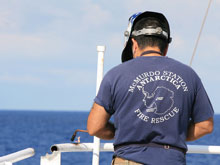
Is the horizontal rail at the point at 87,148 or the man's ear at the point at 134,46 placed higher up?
the man's ear at the point at 134,46

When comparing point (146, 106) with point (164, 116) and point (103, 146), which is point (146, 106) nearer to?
point (164, 116)

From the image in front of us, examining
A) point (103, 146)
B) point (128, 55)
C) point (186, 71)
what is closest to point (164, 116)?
point (186, 71)

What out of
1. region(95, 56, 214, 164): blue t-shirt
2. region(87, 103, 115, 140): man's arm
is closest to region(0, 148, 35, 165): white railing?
region(87, 103, 115, 140): man's arm

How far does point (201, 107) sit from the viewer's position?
2547 mm

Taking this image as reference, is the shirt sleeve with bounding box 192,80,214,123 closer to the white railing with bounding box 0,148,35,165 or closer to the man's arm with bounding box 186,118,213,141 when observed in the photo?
the man's arm with bounding box 186,118,213,141

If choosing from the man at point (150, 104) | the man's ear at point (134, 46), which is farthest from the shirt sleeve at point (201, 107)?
the man's ear at point (134, 46)

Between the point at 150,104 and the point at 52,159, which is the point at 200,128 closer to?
the point at 150,104

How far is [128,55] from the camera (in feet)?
9.27

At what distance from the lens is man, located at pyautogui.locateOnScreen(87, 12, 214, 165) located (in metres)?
2.43

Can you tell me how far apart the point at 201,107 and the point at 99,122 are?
0.53m

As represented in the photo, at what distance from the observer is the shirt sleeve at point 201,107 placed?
2.53m

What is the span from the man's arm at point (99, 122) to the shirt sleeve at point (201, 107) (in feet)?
1.45

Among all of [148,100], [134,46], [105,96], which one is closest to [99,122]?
[105,96]

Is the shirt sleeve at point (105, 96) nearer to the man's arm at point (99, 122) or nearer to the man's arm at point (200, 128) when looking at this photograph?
the man's arm at point (99, 122)
